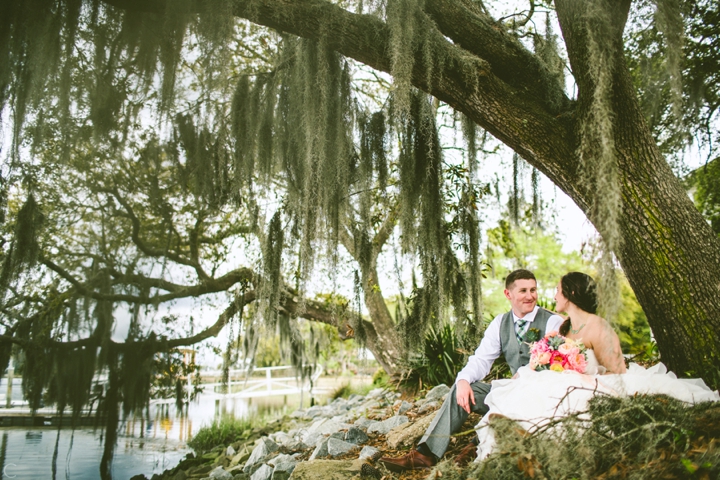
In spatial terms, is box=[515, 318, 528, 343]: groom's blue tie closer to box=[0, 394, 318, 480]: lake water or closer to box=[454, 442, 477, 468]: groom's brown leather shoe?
box=[454, 442, 477, 468]: groom's brown leather shoe

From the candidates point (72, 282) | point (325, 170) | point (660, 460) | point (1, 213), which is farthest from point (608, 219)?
point (1, 213)

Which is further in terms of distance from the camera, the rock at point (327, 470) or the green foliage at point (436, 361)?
the green foliage at point (436, 361)

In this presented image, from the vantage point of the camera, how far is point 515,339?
9.19 ft

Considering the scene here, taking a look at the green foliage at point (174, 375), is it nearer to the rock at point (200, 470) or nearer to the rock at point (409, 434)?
the rock at point (200, 470)

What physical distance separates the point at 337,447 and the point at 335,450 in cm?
3

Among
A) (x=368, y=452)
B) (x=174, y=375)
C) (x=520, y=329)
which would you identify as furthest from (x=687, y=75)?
(x=174, y=375)

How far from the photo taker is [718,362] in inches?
98.4

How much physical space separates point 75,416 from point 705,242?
14.3 ft

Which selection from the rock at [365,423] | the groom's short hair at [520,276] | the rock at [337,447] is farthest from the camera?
the rock at [365,423]

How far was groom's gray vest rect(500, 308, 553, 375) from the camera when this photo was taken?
2771mm

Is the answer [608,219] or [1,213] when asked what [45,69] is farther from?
[608,219]

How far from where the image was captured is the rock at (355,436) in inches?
144

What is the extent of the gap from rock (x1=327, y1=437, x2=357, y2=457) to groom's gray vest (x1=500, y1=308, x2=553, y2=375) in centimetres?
140

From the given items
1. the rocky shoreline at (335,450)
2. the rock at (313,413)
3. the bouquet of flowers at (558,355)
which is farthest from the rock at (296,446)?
the rock at (313,413)
